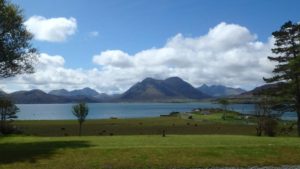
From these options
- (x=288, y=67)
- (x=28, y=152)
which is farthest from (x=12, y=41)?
(x=288, y=67)

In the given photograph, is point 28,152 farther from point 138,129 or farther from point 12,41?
point 138,129

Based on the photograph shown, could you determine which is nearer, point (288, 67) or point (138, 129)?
point (288, 67)

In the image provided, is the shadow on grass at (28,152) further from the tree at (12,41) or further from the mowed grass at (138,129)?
the mowed grass at (138,129)

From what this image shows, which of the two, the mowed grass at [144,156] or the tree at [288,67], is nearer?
the mowed grass at [144,156]

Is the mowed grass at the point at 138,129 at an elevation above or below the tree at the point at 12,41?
below

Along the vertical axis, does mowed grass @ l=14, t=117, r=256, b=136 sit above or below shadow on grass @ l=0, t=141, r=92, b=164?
below

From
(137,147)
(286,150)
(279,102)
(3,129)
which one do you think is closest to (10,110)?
(3,129)

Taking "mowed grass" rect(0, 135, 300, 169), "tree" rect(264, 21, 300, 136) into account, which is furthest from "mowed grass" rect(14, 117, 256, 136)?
"mowed grass" rect(0, 135, 300, 169)

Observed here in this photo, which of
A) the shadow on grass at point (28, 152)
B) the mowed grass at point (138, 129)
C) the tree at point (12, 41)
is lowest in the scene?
the mowed grass at point (138, 129)

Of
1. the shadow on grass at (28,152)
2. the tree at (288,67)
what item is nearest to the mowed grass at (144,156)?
the shadow on grass at (28,152)

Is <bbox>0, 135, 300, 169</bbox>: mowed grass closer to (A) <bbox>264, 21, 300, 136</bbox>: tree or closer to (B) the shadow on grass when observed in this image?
(B) the shadow on grass

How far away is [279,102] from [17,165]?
46.7 meters

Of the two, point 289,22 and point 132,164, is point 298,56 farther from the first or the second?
point 132,164

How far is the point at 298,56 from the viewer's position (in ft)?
192
